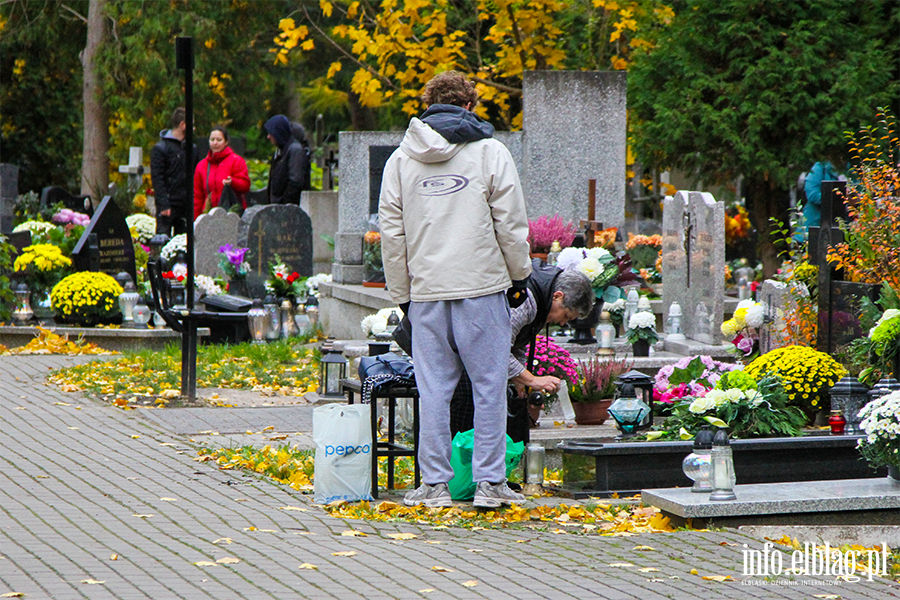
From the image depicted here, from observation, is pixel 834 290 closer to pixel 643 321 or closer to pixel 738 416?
pixel 643 321

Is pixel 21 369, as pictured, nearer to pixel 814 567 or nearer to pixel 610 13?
pixel 814 567

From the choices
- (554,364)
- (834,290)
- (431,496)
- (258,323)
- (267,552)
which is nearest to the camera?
(267,552)

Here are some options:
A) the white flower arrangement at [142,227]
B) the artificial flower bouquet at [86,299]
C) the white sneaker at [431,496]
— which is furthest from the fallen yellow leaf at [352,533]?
the white flower arrangement at [142,227]

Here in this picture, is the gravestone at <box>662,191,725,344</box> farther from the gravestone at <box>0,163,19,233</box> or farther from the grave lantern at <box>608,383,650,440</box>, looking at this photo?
the gravestone at <box>0,163,19,233</box>

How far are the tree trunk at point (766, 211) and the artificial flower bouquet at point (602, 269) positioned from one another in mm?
5934

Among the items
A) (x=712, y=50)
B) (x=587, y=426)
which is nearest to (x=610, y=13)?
(x=712, y=50)

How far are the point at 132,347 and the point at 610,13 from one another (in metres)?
8.04

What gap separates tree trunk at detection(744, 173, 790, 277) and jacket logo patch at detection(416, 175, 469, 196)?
33.9 ft

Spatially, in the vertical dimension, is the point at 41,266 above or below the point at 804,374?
above

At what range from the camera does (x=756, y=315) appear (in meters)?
9.06

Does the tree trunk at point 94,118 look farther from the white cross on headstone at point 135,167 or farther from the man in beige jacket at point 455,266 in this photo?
the man in beige jacket at point 455,266

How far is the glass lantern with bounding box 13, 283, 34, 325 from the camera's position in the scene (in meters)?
13.0

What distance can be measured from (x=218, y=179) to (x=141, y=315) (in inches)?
170

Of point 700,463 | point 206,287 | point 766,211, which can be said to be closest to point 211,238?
point 206,287
